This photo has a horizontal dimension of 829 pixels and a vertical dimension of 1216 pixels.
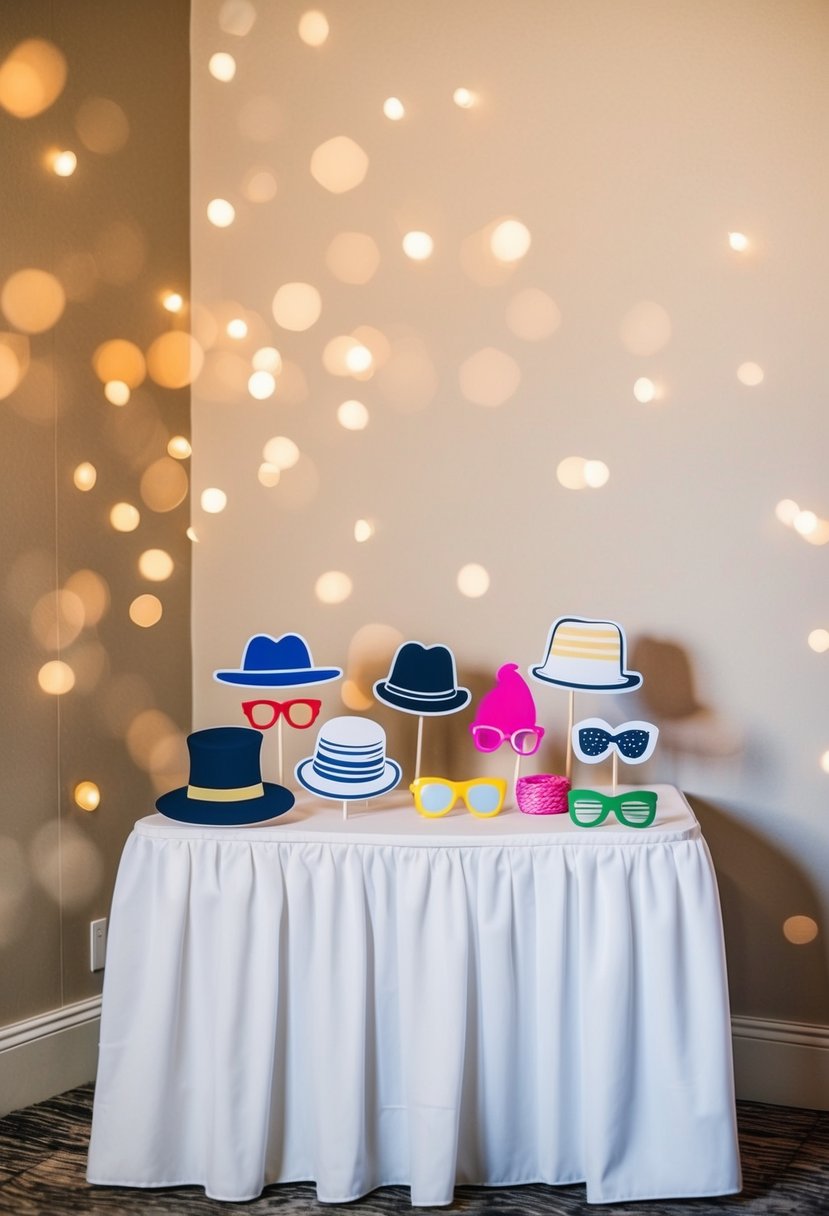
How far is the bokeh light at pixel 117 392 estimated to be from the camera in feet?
8.56

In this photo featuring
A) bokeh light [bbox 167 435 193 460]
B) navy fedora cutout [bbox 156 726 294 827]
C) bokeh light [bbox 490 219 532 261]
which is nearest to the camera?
navy fedora cutout [bbox 156 726 294 827]

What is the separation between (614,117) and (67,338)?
1303 mm

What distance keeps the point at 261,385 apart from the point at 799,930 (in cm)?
176

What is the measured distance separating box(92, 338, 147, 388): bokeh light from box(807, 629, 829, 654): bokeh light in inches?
64.6

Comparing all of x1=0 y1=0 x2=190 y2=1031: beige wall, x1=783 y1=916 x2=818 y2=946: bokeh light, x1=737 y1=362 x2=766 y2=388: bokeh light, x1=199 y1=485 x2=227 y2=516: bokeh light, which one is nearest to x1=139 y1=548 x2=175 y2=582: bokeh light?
x1=0 y1=0 x2=190 y2=1031: beige wall

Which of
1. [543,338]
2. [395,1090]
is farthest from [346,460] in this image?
[395,1090]

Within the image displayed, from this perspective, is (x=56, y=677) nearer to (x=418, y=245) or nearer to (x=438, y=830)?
(x=438, y=830)

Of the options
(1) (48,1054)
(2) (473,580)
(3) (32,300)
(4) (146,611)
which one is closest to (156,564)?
(4) (146,611)

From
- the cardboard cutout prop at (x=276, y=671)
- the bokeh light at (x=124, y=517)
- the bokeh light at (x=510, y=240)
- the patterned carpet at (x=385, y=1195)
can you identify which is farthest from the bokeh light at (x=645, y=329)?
the patterned carpet at (x=385, y=1195)

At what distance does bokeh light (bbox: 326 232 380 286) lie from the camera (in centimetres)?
268

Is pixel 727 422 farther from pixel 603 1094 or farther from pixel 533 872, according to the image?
pixel 603 1094

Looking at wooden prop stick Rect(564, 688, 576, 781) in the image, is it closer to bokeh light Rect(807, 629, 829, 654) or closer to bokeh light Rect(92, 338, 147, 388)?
bokeh light Rect(807, 629, 829, 654)

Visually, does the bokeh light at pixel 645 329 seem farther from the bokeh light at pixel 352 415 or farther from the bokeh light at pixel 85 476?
the bokeh light at pixel 85 476

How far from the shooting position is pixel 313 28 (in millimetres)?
2711
